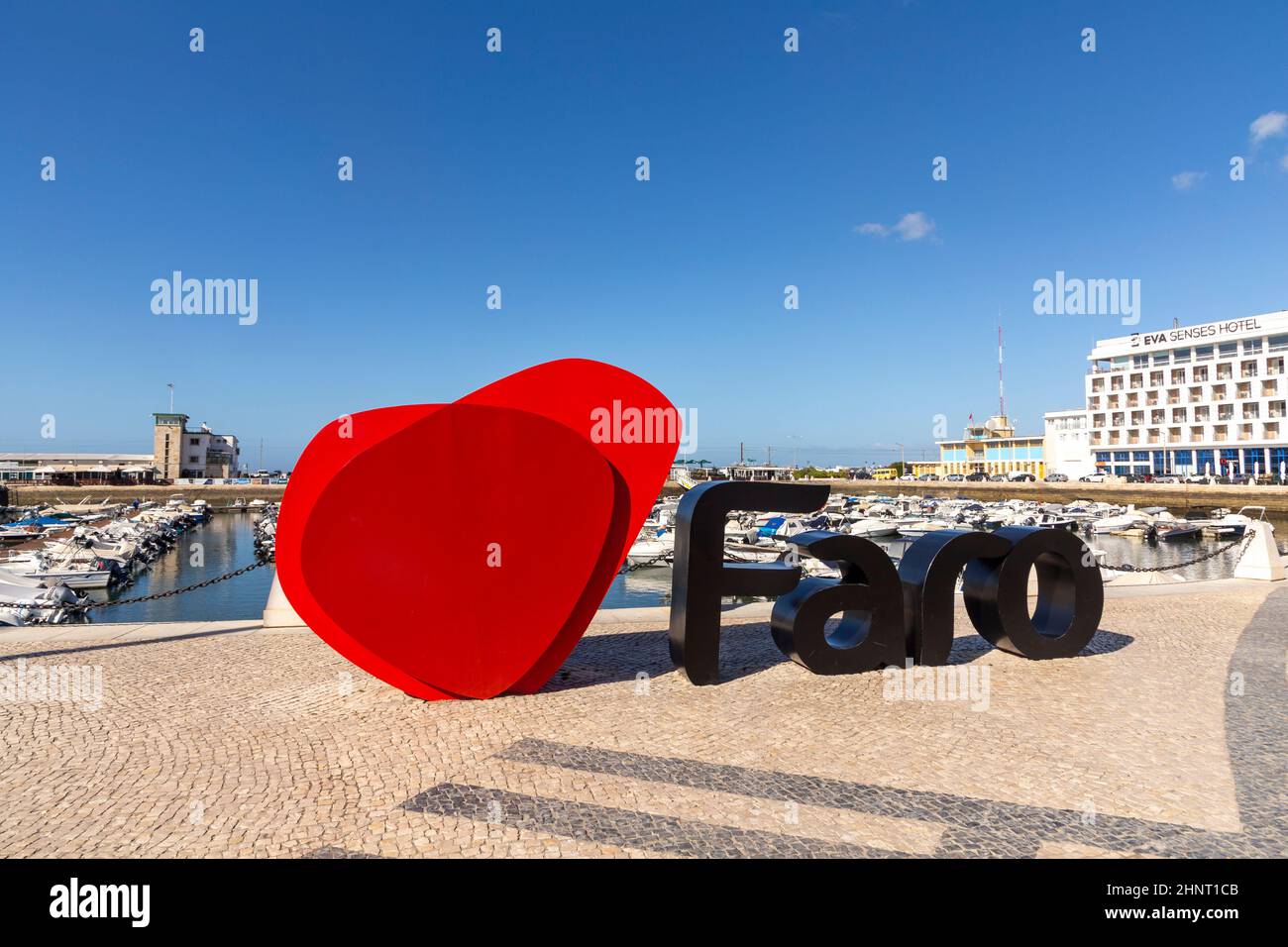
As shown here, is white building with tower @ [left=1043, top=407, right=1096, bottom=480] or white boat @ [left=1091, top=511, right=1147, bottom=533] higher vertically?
white building with tower @ [left=1043, top=407, right=1096, bottom=480]

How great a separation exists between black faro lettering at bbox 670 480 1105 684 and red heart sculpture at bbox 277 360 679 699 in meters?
1.20

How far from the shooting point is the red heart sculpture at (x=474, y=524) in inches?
329

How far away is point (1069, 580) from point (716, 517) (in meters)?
6.43

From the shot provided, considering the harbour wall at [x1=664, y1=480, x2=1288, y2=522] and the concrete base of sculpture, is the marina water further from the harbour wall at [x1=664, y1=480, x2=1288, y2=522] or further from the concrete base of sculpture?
the concrete base of sculpture

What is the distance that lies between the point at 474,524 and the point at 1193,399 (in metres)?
97.9

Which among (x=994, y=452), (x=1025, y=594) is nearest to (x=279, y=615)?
(x=1025, y=594)

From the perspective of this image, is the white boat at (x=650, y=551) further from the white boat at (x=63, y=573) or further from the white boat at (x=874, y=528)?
the white boat at (x=63, y=573)

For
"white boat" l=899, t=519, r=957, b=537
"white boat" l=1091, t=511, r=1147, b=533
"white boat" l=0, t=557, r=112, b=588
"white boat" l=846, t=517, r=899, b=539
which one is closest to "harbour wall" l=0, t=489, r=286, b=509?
"white boat" l=0, t=557, r=112, b=588

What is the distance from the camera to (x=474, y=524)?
891 cm

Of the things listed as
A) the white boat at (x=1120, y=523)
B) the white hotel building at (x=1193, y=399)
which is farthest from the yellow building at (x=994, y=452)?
the white boat at (x=1120, y=523)

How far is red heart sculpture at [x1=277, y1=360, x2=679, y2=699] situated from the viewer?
837 centimetres

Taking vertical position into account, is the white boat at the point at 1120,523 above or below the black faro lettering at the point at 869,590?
below

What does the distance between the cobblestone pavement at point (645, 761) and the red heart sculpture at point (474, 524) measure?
2.80 ft
